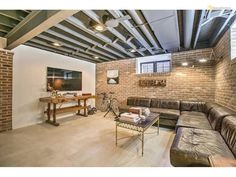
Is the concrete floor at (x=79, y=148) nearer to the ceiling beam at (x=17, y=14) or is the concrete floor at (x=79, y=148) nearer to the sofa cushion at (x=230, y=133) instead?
the sofa cushion at (x=230, y=133)

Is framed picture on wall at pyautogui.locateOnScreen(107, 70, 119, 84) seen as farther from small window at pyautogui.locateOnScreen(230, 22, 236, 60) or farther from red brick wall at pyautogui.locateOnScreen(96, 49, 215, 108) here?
small window at pyautogui.locateOnScreen(230, 22, 236, 60)

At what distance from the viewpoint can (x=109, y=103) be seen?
6.03 m

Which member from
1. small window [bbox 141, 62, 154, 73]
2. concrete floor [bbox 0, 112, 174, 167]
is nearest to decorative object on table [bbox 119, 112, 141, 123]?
concrete floor [bbox 0, 112, 174, 167]

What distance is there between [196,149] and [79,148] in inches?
77.0

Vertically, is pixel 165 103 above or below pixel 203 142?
above

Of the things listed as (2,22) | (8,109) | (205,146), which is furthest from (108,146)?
(2,22)

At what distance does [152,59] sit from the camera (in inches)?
205

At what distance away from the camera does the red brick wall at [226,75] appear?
2.69 m

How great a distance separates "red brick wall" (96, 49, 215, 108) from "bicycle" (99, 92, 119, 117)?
273 millimetres

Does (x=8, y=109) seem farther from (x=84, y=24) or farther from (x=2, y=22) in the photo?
(x=84, y=24)

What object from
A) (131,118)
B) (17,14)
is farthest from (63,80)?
(131,118)

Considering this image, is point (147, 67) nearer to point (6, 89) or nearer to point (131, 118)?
point (131, 118)

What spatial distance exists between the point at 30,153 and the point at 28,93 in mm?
2151
